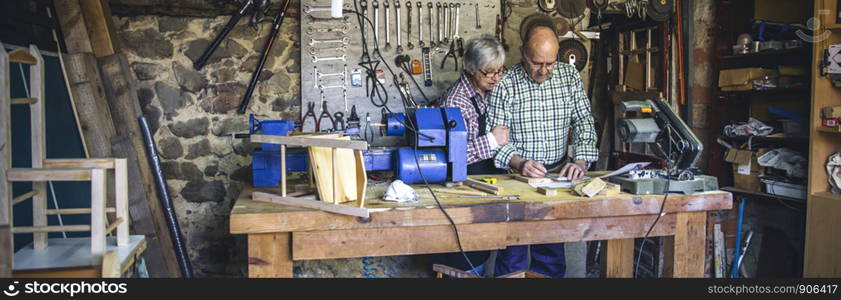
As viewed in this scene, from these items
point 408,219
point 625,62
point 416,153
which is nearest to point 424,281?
point 408,219

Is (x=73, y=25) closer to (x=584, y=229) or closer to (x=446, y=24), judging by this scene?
(x=446, y=24)

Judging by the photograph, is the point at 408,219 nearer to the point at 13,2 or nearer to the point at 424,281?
the point at 424,281

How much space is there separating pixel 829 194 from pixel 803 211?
12.7 inches

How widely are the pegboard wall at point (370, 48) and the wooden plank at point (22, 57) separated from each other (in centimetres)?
177

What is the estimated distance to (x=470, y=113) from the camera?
308 cm

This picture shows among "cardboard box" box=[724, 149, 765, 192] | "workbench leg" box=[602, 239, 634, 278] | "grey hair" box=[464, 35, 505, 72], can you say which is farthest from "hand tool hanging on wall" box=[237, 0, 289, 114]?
"cardboard box" box=[724, 149, 765, 192]

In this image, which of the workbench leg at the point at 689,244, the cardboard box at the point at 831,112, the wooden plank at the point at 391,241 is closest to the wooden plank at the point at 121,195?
the wooden plank at the point at 391,241

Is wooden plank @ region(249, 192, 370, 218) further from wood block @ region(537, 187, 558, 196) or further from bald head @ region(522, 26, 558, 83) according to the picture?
bald head @ region(522, 26, 558, 83)

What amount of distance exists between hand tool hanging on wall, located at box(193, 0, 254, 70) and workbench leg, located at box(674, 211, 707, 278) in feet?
9.23

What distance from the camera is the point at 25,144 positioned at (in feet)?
8.48

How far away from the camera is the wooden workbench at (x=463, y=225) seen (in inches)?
80.6

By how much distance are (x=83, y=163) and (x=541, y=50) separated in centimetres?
222

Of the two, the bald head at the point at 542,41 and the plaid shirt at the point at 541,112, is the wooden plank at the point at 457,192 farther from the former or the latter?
the bald head at the point at 542,41

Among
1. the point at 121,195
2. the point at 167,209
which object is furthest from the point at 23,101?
the point at 167,209
